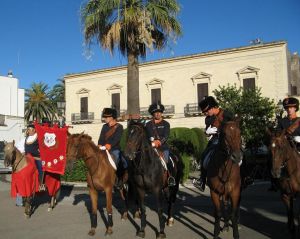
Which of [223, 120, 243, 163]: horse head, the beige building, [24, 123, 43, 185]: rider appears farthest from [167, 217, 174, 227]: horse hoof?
the beige building

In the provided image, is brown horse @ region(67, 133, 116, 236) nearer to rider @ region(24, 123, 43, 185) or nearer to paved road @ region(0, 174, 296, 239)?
paved road @ region(0, 174, 296, 239)

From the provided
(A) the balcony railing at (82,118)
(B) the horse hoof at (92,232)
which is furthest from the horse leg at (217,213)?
(A) the balcony railing at (82,118)

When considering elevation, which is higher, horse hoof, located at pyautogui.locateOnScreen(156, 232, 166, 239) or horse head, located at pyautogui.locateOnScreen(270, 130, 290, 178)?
horse head, located at pyautogui.locateOnScreen(270, 130, 290, 178)

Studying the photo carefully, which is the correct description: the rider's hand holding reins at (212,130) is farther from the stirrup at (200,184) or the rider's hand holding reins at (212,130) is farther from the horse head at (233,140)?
the stirrup at (200,184)

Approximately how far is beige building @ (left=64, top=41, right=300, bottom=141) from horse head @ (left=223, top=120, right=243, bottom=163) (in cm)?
3319

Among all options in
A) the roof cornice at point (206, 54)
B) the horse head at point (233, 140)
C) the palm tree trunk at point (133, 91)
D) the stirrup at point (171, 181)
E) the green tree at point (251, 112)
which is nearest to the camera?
the horse head at point (233, 140)

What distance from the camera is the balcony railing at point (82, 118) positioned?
50.0 m

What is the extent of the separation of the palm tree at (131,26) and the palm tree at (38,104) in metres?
40.3

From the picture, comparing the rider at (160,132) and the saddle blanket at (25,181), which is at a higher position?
the rider at (160,132)

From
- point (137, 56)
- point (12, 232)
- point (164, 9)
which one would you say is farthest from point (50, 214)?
point (164, 9)

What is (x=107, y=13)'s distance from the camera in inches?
663

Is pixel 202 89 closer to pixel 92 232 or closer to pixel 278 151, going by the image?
pixel 92 232

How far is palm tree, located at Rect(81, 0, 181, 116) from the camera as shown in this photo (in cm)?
1641

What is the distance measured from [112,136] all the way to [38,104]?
49277 mm
